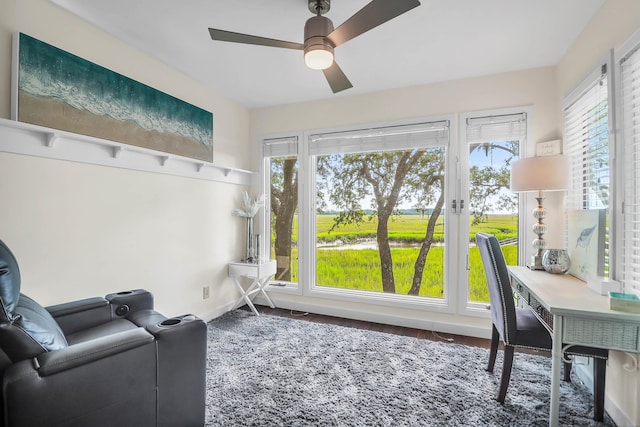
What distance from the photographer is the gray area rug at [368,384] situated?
1.76 meters

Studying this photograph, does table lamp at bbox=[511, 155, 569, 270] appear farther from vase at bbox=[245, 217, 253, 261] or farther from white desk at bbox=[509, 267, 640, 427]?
vase at bbox=[245, 217, 253, 261]

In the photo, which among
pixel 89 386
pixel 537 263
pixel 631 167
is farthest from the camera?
pixel 537 263

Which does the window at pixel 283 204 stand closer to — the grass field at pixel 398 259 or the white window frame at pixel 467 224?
the grass field at pixel 398 259

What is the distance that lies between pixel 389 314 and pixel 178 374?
2.35 meters

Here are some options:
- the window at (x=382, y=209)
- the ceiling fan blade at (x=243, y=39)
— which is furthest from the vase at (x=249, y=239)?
the ceiling fan blade at (x=243, y=39)

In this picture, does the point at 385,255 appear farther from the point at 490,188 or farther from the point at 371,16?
the point at 371,16

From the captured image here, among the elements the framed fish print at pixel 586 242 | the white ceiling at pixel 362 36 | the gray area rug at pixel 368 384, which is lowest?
the gray area rug at pixel 368 384

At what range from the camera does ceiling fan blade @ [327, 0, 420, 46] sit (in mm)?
1431

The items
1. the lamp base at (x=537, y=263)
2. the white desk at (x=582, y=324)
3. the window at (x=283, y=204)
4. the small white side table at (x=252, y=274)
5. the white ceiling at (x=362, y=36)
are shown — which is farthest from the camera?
the window at (x=283, y=204)

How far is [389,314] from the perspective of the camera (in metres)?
3.31

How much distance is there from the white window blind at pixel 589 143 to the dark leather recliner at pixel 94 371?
8.73 ft

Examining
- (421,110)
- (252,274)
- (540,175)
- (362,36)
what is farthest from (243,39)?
(252,274)

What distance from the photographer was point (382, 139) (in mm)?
3359

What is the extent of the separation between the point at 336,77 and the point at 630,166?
1.83 meters
